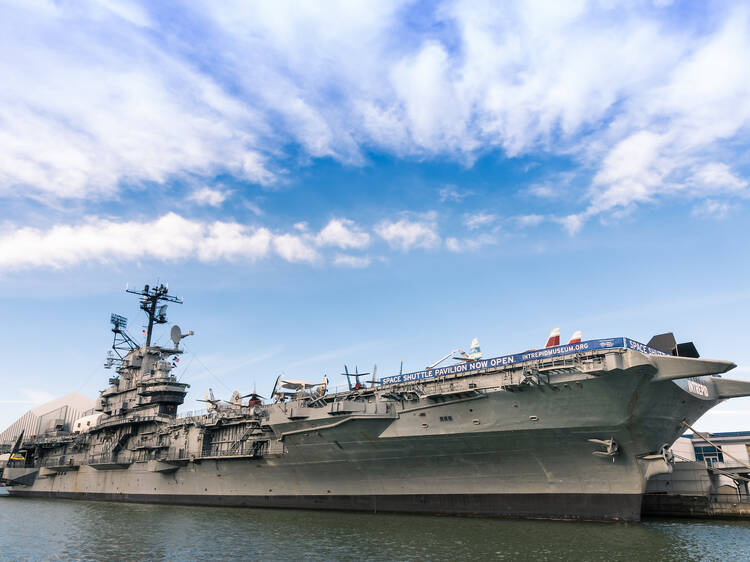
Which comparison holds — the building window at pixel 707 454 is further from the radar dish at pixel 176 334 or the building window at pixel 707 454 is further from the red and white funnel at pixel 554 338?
the radar dish at pixel 176 334

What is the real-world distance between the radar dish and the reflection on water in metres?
14.8

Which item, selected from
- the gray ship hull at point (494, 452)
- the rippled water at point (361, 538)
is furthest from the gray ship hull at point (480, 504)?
the rippled water at point (361, 538)

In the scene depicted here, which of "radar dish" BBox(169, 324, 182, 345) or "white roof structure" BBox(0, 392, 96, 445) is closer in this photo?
"radar dish" BBox(169, 324, 182, 345)

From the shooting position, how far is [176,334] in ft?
125

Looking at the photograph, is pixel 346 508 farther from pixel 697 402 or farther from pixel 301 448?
pixel 697 402

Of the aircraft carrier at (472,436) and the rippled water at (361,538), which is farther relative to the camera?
the aircraft carrier at (472,436)

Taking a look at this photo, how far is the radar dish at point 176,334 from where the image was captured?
38031mm

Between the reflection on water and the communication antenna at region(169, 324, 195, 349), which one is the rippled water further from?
the communication antenna at region(169, 324, 195, 349)

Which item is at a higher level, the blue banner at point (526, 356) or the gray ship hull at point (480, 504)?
the blue banner at point (526, 356)

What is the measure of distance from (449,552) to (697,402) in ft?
40.3

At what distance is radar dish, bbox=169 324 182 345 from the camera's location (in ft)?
125

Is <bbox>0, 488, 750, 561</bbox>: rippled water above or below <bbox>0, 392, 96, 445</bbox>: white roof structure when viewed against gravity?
below

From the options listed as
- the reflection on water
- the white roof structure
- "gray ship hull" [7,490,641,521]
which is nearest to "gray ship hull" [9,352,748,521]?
"gray ship hull" [7,490,641,521]

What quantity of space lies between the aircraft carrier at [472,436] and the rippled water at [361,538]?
1082 mm
